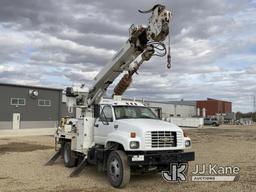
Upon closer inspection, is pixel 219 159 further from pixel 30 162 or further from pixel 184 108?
pixel 184 108

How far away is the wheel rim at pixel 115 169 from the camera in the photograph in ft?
36.6

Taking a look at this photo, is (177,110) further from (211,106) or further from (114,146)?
(114,146)

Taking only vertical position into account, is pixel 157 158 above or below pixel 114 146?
→ below

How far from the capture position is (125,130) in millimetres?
11453

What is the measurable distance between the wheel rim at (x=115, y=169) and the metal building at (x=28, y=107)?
34.3 meters

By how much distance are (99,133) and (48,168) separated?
3.09 m

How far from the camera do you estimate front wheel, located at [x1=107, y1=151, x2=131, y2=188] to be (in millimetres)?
10867

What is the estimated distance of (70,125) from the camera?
15.5m

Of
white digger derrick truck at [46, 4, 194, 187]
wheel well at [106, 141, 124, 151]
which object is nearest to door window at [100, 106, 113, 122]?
white digger derrick truck at [46, 4, 194, 187]

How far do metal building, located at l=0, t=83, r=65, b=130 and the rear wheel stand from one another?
1166 inches

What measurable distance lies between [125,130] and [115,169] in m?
1.17

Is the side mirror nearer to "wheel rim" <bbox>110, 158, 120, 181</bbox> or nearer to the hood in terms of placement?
the hood

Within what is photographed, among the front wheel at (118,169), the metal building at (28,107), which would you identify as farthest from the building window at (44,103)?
the front wheel at (118,169)

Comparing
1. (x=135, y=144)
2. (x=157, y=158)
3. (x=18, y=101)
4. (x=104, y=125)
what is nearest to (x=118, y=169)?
(x=135, y=144)
